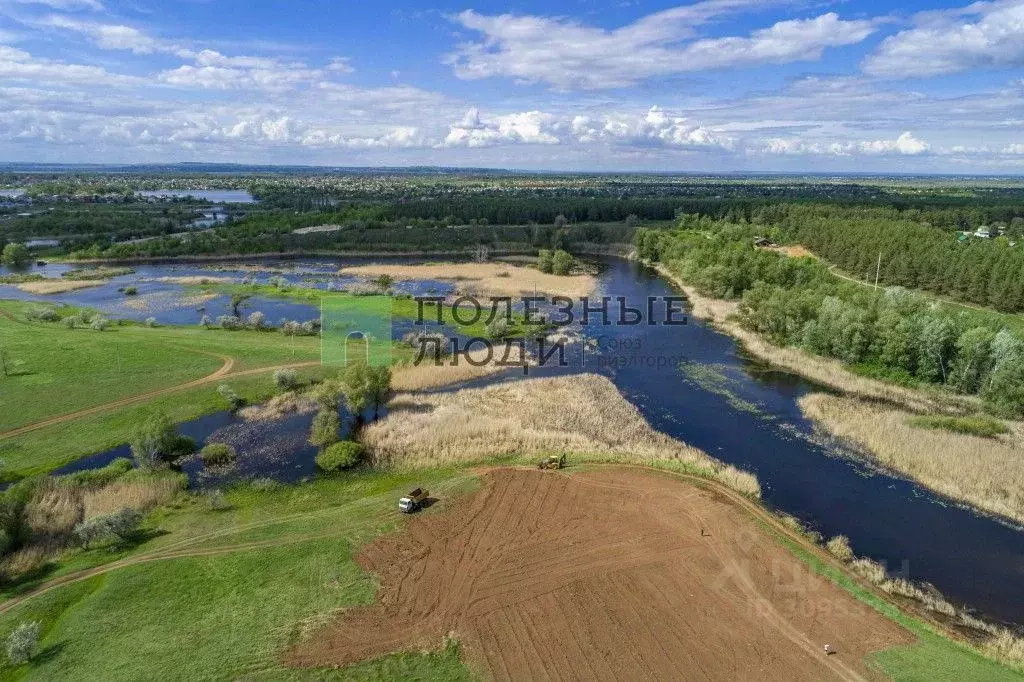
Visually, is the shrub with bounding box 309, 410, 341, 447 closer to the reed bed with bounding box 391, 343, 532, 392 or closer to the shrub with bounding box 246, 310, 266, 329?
the reed bed with bounding box 391, 343, 532, 392

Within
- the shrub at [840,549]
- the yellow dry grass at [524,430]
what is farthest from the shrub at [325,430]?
the shrub at [840,549]

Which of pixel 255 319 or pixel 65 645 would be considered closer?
pixel 65 645

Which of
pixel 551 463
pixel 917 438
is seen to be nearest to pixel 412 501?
pixel 551 463

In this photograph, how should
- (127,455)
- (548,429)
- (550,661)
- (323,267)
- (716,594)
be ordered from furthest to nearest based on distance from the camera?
(323,267) < (548,429) < (127,455) < (716,594) < (550,661)

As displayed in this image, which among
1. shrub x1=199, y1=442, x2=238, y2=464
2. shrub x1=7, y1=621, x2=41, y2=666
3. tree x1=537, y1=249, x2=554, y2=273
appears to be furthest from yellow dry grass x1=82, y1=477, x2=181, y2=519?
tree x1=537, y1=249, x2=554, y2=273

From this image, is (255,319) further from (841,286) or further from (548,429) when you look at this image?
(841,286)

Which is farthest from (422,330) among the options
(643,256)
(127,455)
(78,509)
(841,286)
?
(643,256)
